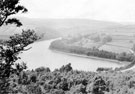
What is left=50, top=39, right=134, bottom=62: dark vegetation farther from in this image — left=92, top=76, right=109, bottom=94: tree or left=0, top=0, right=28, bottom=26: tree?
left=0, top=0, right=28, bottom=26: tree

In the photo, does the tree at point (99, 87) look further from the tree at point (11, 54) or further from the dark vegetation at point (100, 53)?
the dark vegetation at point (100, 53)

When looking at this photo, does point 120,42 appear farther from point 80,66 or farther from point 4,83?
point 4,83

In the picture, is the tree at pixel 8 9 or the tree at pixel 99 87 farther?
the tree at pixel 99 87

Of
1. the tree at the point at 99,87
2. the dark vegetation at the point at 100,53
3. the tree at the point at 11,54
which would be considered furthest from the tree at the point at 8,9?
the dark vegetation at the point at 100,53

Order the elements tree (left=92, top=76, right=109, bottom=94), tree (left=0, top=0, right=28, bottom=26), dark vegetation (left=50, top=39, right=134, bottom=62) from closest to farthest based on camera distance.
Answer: tree (left=0, top=0, right=28, bottom=26), tree (left=92, top=76, right=109, bottom=94), dark vegetation (left=50, top=39, right=134, bottom=62)

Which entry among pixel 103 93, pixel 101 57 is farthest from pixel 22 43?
pixel 101 57

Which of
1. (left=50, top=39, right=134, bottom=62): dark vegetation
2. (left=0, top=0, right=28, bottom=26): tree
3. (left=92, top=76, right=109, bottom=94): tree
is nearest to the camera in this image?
(left=0, top=0, right=28, bottom=26): tree

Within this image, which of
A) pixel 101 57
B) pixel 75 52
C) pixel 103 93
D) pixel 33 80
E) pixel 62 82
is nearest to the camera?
pixel 103 93

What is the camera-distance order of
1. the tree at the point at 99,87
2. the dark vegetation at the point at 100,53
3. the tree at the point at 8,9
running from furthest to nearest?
the dark vegetation at the point at 100,53, the tree at the point at 99,87, the tree at the point at 8,9

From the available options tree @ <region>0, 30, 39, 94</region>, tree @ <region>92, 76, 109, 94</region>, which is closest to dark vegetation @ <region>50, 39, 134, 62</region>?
tree @ <region>92, 76, 109, 94</region>

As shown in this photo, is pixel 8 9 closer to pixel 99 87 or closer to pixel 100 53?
pixel 99 87

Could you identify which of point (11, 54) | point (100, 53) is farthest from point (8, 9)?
point (100, 53)
